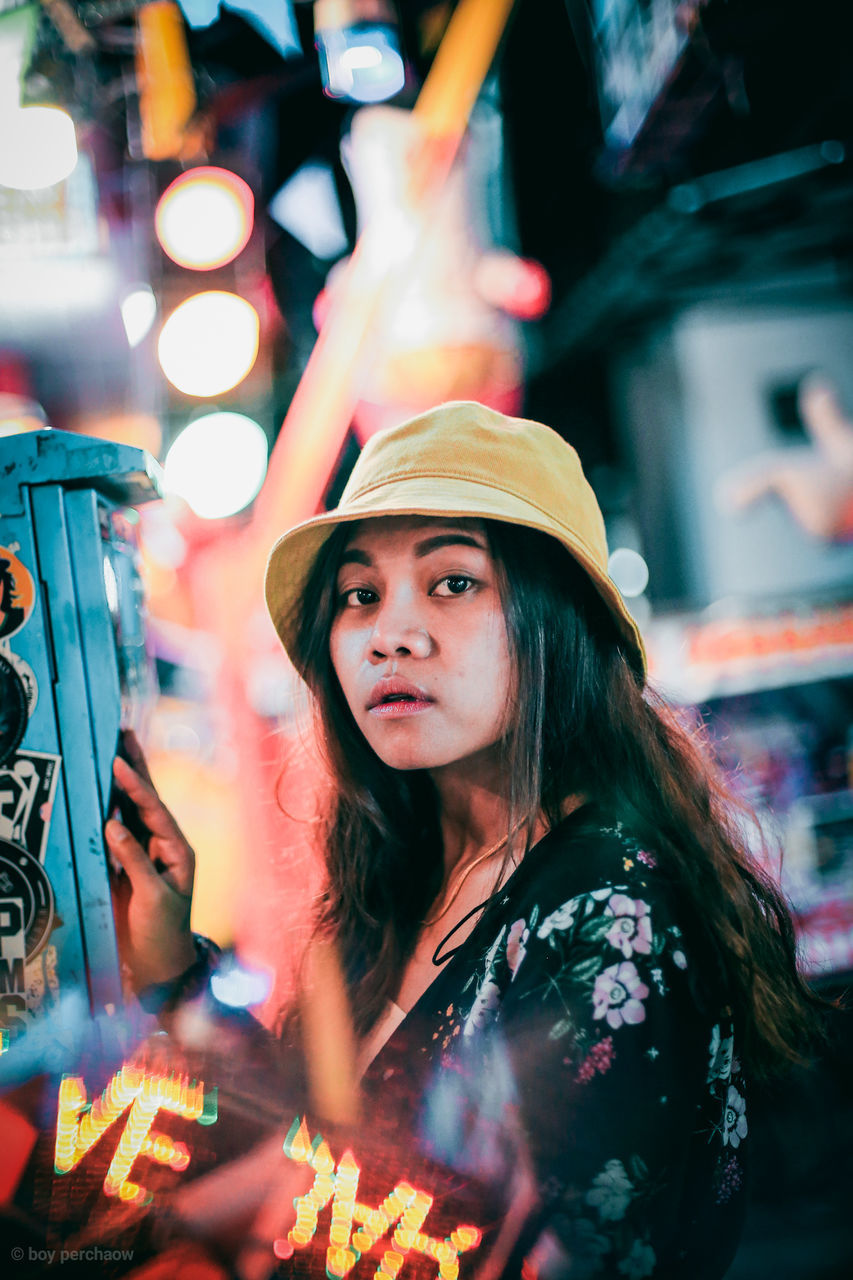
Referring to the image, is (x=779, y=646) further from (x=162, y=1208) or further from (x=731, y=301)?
(x=162, y=1208)

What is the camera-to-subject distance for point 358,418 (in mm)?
4328

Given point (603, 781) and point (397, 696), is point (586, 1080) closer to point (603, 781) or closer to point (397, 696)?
point (603, 781)

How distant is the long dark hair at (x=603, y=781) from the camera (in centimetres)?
106

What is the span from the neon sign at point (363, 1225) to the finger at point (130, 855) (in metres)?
0.45

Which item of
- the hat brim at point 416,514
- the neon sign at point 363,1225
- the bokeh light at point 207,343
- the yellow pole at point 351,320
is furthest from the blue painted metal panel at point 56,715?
the yellow pole at point 351,320

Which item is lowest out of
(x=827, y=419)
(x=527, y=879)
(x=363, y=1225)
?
(x=363, y=1225)

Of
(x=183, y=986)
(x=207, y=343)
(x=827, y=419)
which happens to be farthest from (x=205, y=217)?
(x=827, y=419)

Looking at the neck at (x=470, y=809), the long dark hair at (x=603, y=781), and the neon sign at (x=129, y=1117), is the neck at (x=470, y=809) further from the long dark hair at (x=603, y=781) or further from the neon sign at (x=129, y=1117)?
the neon sign at (x=129, y=1117)

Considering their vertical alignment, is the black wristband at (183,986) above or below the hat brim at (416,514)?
below

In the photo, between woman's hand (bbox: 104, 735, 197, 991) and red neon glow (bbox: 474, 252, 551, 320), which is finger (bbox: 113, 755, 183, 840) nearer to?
woman's hand (bbox: 104, 735, 197, 991)

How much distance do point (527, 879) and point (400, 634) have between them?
402 millimetres

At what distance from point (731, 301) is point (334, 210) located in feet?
9.19

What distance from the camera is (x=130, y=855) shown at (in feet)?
3.80

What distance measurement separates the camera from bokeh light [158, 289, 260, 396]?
316 cm
